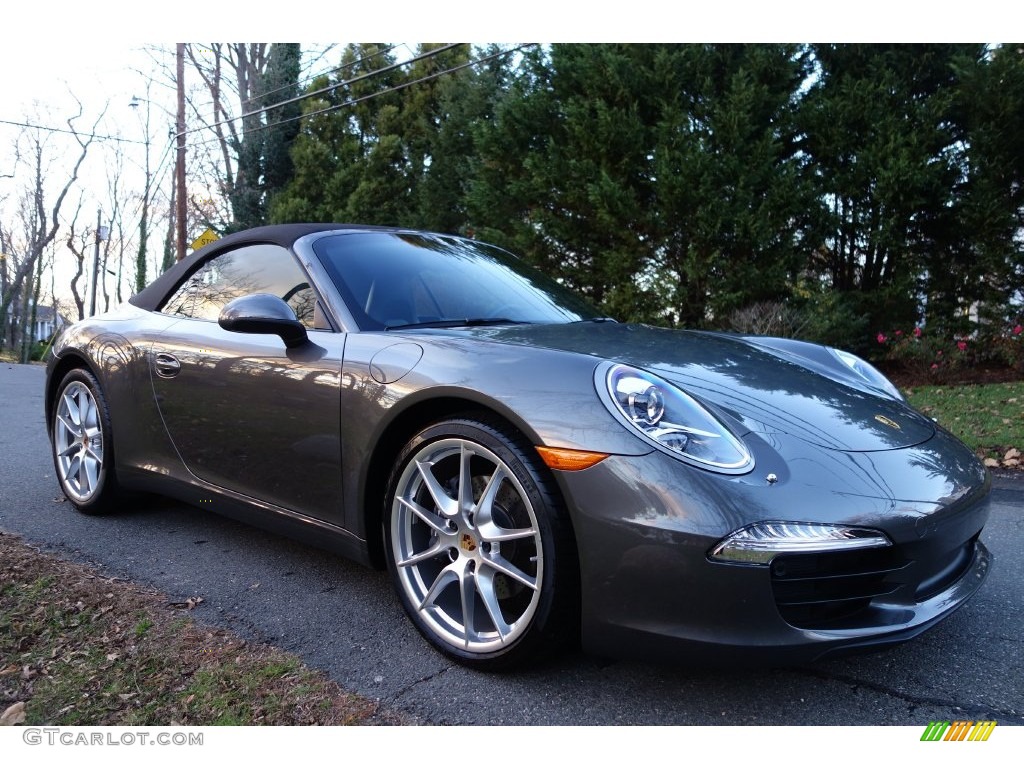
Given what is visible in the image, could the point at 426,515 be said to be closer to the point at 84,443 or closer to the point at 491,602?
the point at 491,602

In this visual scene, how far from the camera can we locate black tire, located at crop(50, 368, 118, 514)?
3566 millimetres

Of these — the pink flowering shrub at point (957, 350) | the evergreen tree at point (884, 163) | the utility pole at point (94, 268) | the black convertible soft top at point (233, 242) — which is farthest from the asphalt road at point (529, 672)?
the utility pole at point (94, 268)

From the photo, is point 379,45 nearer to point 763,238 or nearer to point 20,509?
point 763,238

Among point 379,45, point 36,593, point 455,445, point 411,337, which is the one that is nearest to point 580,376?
point 455,445

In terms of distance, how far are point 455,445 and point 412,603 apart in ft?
1.73

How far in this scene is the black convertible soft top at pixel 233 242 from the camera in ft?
10.3

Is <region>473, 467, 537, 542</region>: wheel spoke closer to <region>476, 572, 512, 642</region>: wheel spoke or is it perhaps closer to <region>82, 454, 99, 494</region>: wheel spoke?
<region>476, 572, 512, 642</region>: wheel spoke

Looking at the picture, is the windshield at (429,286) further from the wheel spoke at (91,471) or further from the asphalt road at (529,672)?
the wheel spoke at (91,471)

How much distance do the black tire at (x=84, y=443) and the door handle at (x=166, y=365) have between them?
0.52 meters

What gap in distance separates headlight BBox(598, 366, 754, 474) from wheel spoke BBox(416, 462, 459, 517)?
591mm

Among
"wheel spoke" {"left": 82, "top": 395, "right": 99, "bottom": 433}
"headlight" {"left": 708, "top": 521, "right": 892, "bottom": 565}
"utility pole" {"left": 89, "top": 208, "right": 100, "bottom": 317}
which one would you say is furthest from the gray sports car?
"utility pole" {"left": 89, "top": 208, "right": 100, "bottom": 317}

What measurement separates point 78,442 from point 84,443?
75 millimetres

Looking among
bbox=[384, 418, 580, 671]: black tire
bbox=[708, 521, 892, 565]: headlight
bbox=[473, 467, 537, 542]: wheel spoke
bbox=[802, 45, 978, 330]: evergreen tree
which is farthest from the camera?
bbox=[802, 45, 978, 330]: evergreen tree
